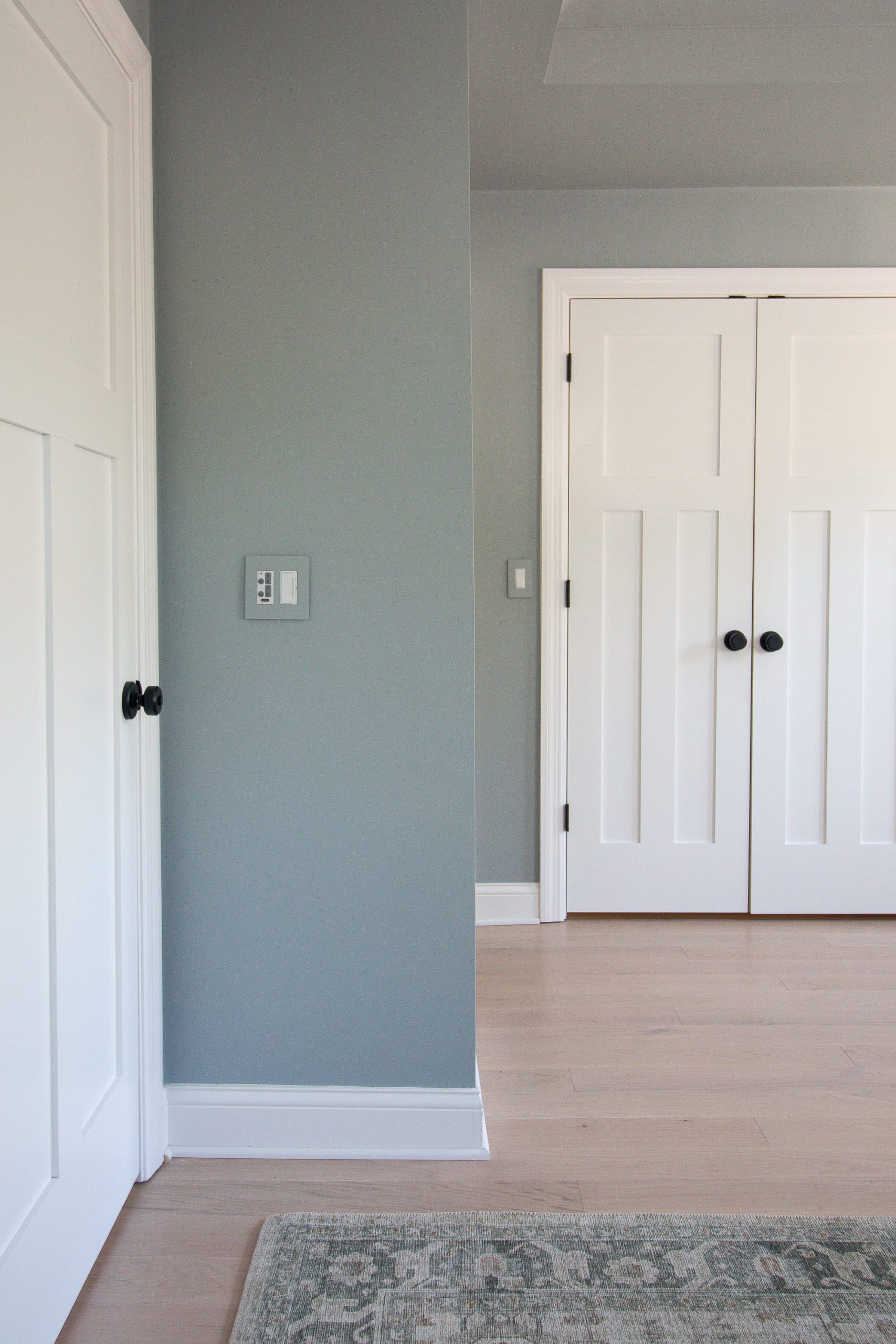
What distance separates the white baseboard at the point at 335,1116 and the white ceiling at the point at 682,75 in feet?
7.67

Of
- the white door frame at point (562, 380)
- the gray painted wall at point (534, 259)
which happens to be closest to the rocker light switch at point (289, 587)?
the gray painted wall at point (534, 259)

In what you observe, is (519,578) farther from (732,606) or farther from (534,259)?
(534,259)

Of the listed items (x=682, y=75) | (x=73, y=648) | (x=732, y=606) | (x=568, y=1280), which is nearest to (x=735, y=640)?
(x=732, y=606)

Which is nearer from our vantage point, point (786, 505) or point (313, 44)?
point (313, 44)

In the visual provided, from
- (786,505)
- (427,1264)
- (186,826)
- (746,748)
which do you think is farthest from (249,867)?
(786,505)

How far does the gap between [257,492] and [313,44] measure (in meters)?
0.83

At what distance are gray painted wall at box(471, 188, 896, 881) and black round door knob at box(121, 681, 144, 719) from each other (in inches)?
61.1

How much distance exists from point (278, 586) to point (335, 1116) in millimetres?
1036

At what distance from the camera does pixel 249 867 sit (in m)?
1.86

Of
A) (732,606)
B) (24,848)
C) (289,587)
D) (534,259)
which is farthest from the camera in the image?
(732,606)

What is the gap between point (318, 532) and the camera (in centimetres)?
183

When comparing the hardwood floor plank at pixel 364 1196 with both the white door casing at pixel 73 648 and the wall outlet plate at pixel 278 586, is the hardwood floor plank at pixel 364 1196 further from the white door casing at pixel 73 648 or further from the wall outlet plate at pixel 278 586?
the wall outlet plate at pixel 278 586

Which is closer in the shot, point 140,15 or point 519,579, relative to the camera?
point 140,15

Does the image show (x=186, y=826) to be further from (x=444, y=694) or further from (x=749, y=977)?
(x=749, y=977)
